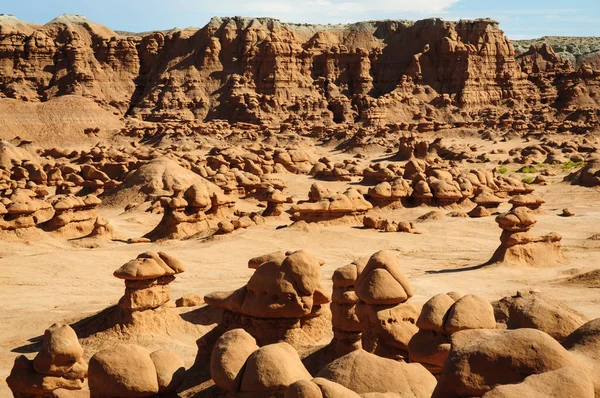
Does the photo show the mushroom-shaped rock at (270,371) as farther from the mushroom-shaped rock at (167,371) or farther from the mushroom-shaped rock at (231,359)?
the mushroom-shaped rock at (167,371)

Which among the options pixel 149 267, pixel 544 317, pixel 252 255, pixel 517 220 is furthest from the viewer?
pixel 252 255

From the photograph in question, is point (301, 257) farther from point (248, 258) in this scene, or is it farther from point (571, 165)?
point (571, 165)

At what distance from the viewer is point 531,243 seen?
583 inches

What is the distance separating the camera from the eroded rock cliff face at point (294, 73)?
62.3m

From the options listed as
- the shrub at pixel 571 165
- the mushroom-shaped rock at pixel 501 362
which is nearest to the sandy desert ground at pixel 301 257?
the mushroom-shaped rock at pixel 501 362

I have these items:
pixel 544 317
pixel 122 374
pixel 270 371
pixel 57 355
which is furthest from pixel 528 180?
pixel 270 371

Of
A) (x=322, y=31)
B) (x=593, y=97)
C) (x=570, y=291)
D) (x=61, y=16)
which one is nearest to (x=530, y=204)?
(x=570, y=291)

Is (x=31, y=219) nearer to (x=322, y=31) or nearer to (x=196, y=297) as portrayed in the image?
(x=196, y=297)

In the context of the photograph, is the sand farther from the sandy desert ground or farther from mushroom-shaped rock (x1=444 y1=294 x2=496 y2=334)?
mushroom-shaped rock (x1=444 y1=294 x2=496 y2=334)

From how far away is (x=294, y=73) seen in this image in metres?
66.1

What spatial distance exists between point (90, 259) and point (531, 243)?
8768 millimetres

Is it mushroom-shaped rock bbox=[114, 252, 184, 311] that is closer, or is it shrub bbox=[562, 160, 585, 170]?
mushroom-shaped rock bbox=[114, 252, 184, 311]

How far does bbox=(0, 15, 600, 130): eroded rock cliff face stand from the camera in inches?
2453

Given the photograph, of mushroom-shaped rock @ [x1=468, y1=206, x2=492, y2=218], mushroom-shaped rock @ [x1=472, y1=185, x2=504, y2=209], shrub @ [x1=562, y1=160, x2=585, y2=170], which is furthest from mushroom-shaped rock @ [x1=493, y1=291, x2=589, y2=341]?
shrub @ [x1=562, y1=160, x2=585, y2=170]
